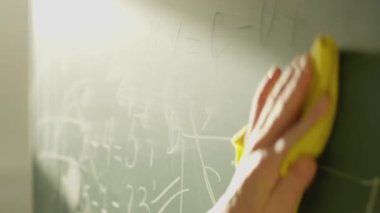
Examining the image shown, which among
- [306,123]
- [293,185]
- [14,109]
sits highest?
[306,123]

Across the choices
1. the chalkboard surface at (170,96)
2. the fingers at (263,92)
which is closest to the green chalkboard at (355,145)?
the chalkboard surface at (170,96)

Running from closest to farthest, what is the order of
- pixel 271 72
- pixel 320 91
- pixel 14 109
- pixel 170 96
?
pixel 320 91
pixel 271 72
pixel 170 96
pixel 14 109

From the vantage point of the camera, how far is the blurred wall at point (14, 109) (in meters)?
1.64

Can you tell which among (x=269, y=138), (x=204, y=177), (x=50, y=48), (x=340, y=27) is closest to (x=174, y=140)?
(x=204, y=177)

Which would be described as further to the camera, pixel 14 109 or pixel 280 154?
pixel 14 109

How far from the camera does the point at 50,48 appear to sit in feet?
4.99

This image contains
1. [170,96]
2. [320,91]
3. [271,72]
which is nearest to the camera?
[320,91]

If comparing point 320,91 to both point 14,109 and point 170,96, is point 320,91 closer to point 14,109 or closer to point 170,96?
point 170,96

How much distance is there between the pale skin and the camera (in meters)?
0.77

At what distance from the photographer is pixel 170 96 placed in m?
1.14

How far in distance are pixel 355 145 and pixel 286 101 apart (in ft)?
0.44

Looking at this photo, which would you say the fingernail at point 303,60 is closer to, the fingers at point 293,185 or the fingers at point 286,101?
the fingers at point 286,101

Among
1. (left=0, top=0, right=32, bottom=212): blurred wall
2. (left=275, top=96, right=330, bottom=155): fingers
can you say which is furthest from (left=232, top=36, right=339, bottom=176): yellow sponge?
(left=0, top=0, right=32, bottom=212): blurred wall

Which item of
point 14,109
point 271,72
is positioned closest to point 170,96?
point 271,72
